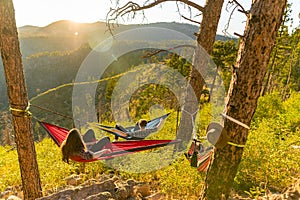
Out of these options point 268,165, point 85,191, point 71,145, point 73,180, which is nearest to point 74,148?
point 71,145

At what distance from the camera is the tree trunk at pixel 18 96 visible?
2.47 meters

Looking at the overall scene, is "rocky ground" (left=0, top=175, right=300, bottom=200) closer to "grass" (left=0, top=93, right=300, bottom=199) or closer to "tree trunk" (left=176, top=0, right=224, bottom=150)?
"grass" (left=0, top=93, right=300, bottom=199)

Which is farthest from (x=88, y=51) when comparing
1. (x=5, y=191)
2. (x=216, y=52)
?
(x=5, y=191)

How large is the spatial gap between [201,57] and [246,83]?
80.9 inches

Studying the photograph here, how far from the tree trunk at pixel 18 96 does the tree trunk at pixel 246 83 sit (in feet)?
6.50

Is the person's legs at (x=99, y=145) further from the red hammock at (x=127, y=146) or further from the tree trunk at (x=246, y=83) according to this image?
the tree trunk at (x=246, y=83)

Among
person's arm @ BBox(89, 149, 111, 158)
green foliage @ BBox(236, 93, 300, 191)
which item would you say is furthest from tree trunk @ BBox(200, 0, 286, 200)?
person's arm @ BBox(89, 149, 111, 158)

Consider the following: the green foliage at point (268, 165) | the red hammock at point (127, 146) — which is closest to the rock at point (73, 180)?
the red hammock at point (127, 146)

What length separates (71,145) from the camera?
319 centimetres

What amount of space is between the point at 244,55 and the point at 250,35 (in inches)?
5.5

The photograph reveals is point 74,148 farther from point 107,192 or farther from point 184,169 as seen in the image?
point 184,169

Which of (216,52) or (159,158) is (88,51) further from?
(159,158)

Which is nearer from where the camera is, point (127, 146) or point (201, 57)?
point (127, 146)

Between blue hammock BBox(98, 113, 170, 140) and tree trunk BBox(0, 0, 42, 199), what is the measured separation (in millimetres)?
1894
